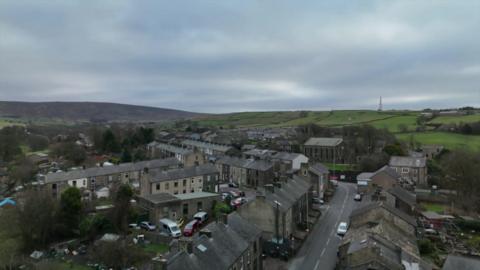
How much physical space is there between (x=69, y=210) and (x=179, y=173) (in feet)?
51.8

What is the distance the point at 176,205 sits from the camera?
121 feet

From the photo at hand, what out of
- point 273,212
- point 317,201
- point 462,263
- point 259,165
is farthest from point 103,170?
point 462,263

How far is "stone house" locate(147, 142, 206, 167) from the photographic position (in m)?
61.2

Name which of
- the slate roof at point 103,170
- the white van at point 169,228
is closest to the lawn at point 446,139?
the slate roof at point 103,170

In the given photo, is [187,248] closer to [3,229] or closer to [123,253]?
[123,253]

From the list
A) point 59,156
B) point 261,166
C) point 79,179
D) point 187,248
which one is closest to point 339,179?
point 261,166

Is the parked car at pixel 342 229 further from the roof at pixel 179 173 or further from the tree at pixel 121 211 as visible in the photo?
the tree at pixel 121 211

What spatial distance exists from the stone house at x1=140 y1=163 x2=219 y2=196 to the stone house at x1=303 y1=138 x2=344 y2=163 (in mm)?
40685

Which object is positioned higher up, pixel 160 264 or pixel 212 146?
pixel 160 264

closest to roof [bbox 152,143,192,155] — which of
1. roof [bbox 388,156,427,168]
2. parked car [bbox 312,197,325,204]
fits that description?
parked car [bbox 312,197,325,204]

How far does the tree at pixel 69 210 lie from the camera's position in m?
34.4

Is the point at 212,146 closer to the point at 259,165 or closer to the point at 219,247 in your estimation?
the point at 259,165

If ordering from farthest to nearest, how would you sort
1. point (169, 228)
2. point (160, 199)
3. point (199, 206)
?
point (199, 206) < point (160, 199) < point (169, 228)

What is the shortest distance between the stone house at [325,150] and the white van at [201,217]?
50258 millimetres
